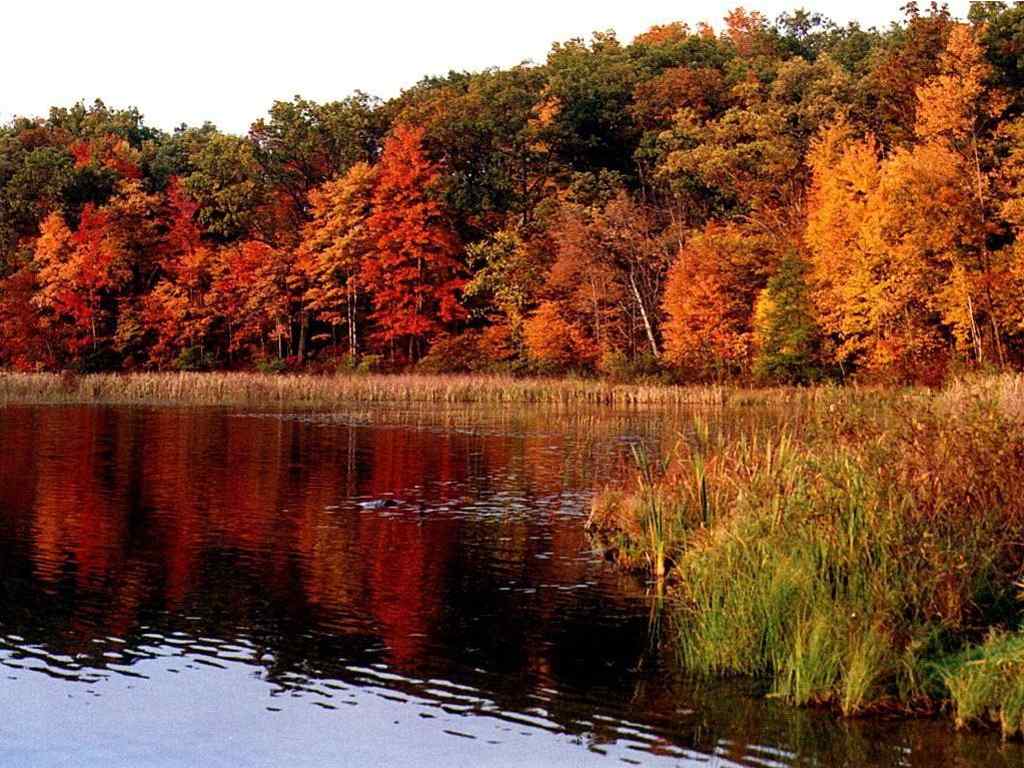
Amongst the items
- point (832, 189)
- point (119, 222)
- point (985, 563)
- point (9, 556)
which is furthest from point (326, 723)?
point (119, 222)

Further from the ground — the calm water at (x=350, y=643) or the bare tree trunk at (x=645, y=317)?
the bare tree trunk at (x=645, y=317)

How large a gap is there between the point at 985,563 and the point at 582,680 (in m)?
2.98

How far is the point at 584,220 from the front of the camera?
57.6 m

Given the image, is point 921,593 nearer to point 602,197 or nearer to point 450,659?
point 450,659

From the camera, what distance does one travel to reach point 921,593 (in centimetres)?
938

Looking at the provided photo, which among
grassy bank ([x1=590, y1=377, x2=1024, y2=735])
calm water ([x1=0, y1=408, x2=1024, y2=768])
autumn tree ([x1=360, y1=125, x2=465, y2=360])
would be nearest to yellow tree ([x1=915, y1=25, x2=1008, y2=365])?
autumn tree ([x1=360, y1=125, x2=465, y2=360])

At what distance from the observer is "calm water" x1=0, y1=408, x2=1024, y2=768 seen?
27.5 ft

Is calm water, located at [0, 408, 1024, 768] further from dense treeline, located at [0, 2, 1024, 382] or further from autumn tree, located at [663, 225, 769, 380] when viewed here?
autumn tree, located at [663, 225, 769, 380]

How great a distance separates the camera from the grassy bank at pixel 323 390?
4428 centimetres

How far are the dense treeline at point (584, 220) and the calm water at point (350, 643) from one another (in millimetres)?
26276

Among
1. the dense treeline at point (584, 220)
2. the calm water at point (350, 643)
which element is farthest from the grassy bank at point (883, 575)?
the dense treeline at point (584, 220)

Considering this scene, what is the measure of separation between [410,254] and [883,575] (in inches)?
2177

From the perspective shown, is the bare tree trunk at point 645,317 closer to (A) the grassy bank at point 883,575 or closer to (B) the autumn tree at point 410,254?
(B) the autumn tree at point 410,254

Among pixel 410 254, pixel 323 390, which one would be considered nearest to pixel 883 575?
pixel 323 390
